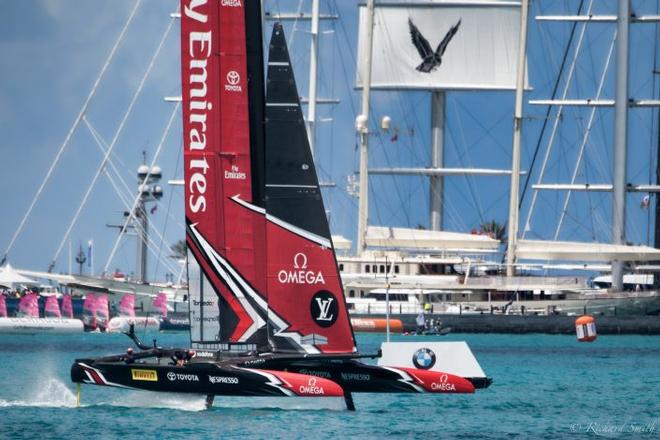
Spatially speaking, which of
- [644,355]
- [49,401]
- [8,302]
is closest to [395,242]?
[8,302]

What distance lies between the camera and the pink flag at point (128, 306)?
81.8m

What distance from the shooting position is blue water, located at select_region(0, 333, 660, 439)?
3036 centimetres

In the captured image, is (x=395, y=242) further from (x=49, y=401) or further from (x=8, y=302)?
(x=49, y=401)

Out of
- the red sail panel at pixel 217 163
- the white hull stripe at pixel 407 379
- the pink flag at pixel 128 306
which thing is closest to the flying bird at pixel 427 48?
the pink flag at pixel 128 306

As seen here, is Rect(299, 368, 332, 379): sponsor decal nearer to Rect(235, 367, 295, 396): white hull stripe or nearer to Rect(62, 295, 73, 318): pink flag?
Rect(235, 367, 295, 396): white hull stripe

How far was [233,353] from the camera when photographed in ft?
106

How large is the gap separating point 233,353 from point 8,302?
65805 millimetres

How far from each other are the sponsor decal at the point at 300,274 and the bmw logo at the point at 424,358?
2103 mm

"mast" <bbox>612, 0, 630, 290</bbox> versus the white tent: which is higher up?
"mast" <bbox>612, 0, 630, 290</bbox>

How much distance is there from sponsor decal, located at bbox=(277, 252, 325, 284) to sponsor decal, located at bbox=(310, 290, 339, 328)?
0.81ft

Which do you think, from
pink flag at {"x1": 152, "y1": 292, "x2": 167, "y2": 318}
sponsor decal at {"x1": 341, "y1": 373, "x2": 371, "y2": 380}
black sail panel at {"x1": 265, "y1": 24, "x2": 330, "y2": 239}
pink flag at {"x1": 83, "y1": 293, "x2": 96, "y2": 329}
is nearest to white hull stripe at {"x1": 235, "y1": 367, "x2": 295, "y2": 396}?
sponsor decal at {"x1": 341, "y1": 373, "x2": 371, "y2": 380}

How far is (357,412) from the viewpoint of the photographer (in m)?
33.4

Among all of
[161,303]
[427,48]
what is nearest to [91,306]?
[161,303]

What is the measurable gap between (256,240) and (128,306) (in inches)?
1985
